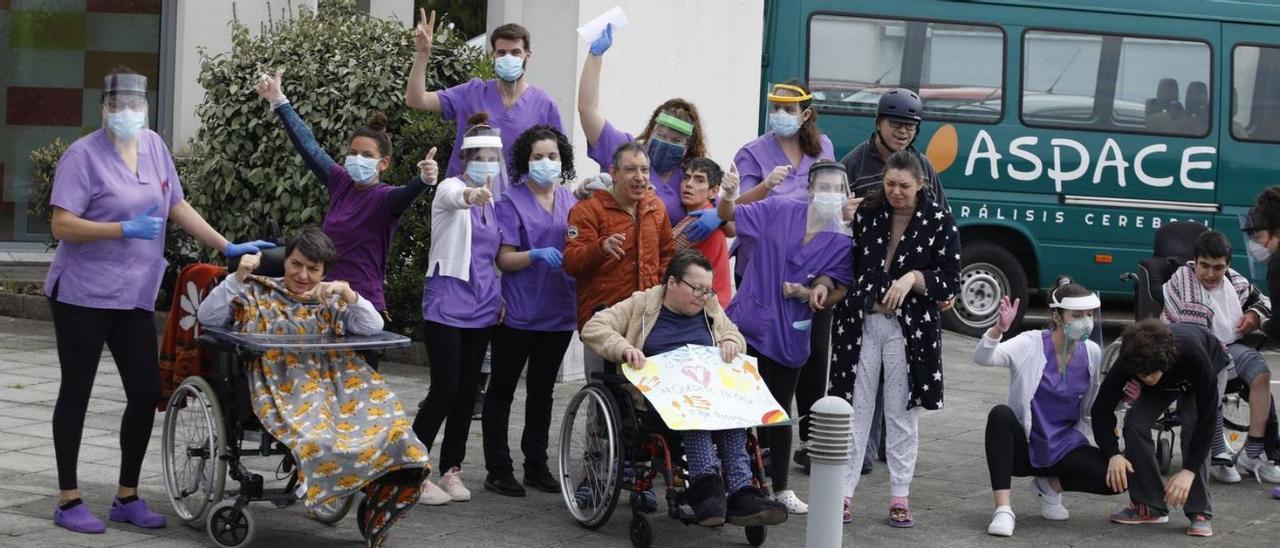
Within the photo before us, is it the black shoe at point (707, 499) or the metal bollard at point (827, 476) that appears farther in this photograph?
the black shoe at point (707, 499)

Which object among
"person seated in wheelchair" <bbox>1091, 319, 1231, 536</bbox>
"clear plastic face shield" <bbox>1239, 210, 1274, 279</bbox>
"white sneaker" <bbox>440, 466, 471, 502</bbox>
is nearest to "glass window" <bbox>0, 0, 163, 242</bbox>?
"white sneaker" <bbox>440, 466, 471, 502</bbox>

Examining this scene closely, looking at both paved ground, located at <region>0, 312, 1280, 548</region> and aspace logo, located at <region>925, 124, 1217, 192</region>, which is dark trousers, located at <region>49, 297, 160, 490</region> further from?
aspace logo, located at <region>925, 124, 1217, 192</region>

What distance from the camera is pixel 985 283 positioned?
618 inches

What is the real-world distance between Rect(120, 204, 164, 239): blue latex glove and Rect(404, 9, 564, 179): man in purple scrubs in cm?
186

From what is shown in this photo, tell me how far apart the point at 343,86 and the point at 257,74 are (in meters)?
0.63

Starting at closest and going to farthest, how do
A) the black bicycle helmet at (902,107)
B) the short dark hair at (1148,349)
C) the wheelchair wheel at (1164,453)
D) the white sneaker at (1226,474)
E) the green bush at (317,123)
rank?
the short dark hair at (1148,349) < the black bicycle helmet at (902,107) < the wheelchair wheel at (1164,453) < the white sneaker at (1226,474) < the green bush at (317,123)

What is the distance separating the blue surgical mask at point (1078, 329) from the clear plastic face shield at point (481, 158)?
2.64 meters

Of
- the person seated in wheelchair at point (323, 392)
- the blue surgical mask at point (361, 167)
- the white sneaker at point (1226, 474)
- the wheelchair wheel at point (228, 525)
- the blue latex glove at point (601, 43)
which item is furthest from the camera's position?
the white sneaker at point (1226, 474)

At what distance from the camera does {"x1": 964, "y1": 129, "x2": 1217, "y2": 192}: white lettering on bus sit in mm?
15625

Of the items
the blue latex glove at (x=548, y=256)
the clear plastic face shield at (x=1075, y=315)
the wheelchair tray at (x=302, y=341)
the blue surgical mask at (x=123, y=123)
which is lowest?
the wheelchair tray at (x=302, y=341)

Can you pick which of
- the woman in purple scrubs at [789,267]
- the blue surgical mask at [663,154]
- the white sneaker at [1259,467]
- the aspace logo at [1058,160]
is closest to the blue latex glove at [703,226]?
the woman in purple scrubs at [789,267]

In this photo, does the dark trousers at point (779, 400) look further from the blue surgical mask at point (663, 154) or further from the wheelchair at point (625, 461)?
the blue surgical mask at point (663, 154)

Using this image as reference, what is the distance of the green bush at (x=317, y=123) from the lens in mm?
11703

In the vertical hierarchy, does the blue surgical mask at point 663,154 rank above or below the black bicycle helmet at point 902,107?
below
